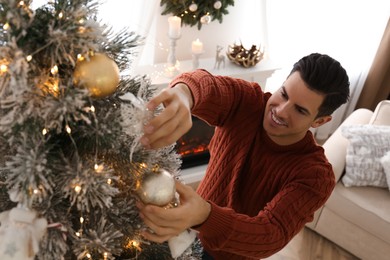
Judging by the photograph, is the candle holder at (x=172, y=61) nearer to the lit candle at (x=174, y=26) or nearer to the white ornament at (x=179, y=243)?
the lit candle at (x=174, y=26)

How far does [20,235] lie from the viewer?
490mm

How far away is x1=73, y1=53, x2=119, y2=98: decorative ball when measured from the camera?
0.50m

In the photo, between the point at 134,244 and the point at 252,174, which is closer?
the point at 134,244

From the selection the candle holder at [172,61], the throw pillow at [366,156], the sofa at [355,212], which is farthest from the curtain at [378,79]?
the candle holder at [172,61]

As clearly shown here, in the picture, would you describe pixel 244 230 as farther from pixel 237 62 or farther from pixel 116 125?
pixel 237 62

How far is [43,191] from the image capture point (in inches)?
19.4

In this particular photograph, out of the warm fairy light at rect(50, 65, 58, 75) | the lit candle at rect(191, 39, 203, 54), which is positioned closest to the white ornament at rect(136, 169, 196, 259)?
the warm fairy light at rect(50, 65, 58, 75)

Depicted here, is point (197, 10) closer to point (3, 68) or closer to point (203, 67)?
point (203, 67)

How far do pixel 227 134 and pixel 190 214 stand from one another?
19.9 inches

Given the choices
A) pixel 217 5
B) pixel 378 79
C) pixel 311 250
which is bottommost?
pixel 311 250

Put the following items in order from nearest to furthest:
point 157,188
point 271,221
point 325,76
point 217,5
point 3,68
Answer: point 3,68 → point 157,188 → point 271,221 → point 325,76 → point 217,5

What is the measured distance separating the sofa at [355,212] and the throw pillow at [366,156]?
1cm

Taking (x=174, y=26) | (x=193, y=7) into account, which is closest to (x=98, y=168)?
(x=174, y=26)

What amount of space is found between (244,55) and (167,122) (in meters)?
1.65
